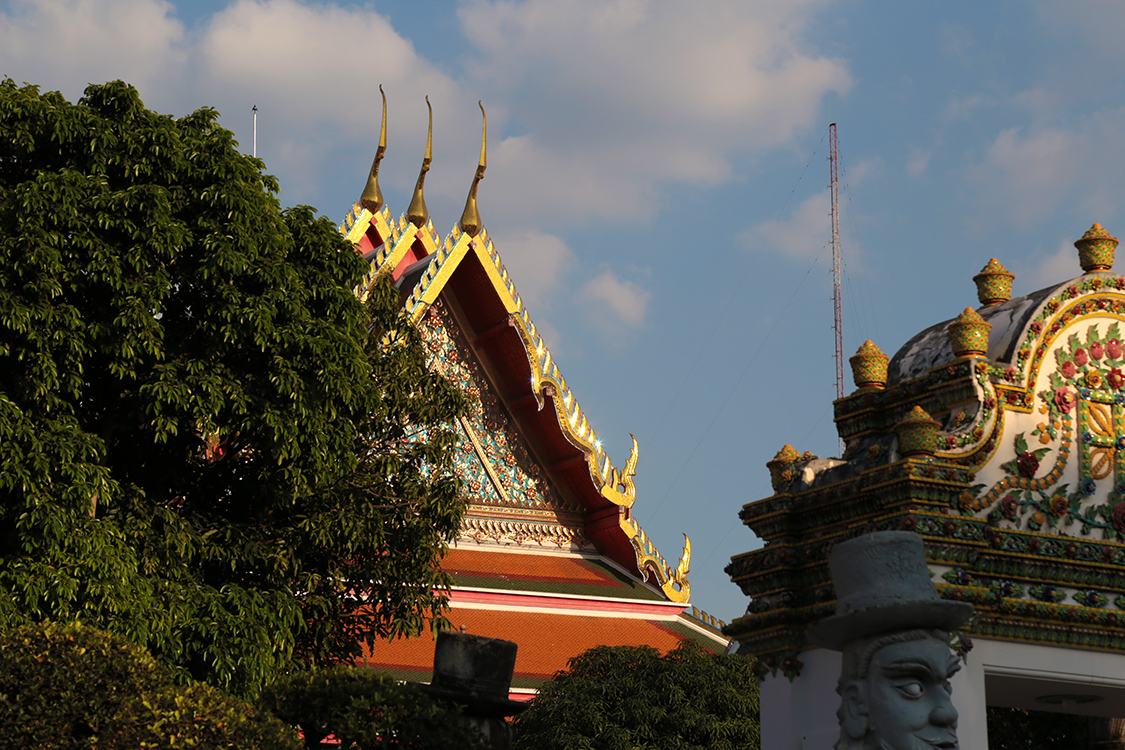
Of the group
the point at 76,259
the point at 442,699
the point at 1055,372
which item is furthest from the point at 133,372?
the point at 1055,372

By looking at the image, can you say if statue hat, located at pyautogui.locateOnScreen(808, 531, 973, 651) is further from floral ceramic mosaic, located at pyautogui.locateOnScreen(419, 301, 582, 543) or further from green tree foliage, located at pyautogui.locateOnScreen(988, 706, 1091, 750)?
floral ceramic mosaic, located at pyautogui.locateOnScreen(419, 301, 582, 543)

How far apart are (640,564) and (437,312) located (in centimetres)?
439

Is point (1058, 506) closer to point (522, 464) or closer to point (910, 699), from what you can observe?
point (910, 699)

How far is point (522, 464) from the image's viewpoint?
66.3ft

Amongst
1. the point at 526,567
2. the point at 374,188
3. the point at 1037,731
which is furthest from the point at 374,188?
the point at 1037,731

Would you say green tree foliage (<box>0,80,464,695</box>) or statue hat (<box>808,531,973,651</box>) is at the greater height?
green tree foliage (<box>0,80,464,695</box>)

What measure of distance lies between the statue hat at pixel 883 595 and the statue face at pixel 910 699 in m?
0.10

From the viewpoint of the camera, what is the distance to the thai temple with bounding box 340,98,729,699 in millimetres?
19125

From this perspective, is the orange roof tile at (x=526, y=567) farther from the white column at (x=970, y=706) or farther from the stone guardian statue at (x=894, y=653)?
the stone guardian statue at (x=894, y=653)

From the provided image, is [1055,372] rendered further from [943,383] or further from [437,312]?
[437,312]

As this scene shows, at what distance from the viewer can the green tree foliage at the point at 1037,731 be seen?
11.1 meters

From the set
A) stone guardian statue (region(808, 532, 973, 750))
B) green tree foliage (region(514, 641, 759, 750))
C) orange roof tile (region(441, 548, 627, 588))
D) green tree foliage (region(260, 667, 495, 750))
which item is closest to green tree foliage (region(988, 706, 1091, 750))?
green tree foliage (region(514, 641, 759, 750))

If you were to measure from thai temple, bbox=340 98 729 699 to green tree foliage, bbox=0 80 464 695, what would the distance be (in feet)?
22.6

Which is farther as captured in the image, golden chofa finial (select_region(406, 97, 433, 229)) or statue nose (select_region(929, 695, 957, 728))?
golden chofa finial (select_region(406, 97, 433, 229))
